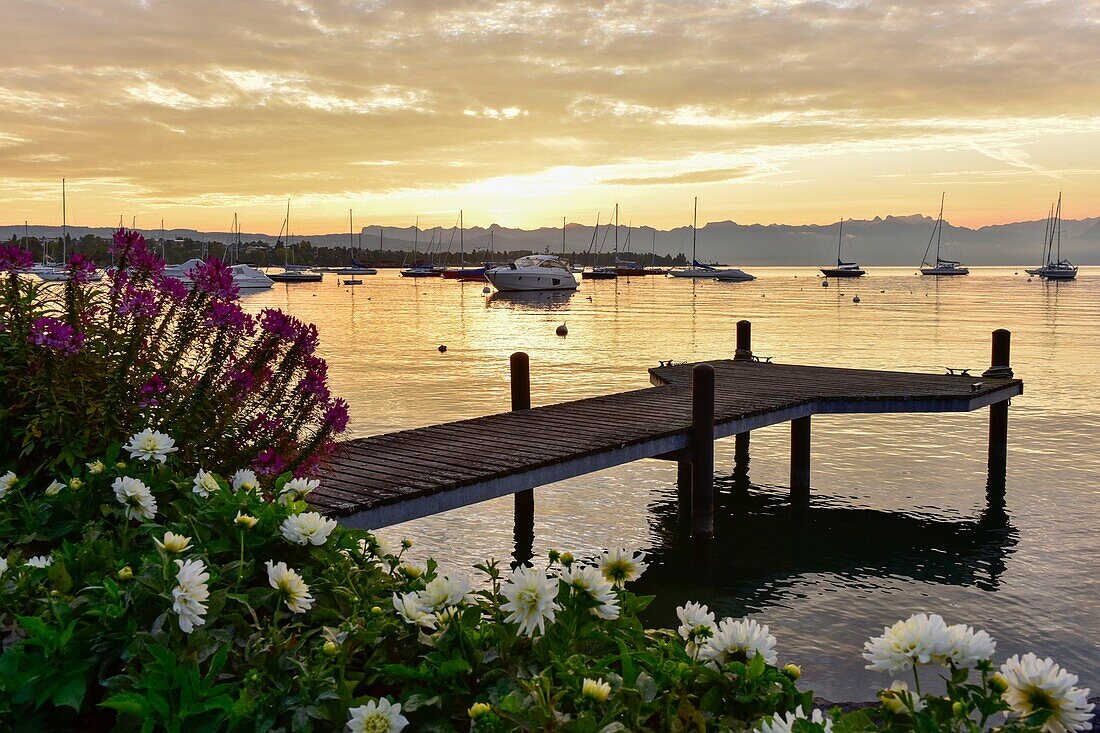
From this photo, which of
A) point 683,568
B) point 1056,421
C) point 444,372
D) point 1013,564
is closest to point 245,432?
point 683,568

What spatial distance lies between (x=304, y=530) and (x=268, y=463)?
92.2 inches

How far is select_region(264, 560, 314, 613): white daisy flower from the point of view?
10.3 feet

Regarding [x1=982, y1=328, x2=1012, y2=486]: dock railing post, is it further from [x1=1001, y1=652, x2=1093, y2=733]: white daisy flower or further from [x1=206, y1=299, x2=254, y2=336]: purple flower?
[x1=1001, y1=652, x2=1093, y2=733]: white daisy flower

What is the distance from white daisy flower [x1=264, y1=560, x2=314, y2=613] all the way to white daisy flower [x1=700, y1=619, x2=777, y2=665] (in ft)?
4.47

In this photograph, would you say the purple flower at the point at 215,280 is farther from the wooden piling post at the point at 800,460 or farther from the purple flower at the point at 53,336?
the wooden piling post at the point at 800,460

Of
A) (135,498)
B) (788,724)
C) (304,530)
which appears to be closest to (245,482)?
(135,498)

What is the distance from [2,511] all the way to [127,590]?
1.63 m

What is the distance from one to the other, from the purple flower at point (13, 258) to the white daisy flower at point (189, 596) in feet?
11.8

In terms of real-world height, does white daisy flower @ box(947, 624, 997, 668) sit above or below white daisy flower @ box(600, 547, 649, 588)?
above

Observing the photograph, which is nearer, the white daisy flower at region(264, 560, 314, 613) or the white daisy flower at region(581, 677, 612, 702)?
the white daisy flower at region(581, 677, 612, 702)

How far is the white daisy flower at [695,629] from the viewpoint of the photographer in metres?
2.81

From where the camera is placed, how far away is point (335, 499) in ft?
26.5

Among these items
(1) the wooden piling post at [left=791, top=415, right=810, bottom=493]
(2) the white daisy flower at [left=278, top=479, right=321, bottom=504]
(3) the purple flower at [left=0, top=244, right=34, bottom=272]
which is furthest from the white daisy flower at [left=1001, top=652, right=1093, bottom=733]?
(1) the wooden piling post at [left=791, top=415, right=810, bottom=493]

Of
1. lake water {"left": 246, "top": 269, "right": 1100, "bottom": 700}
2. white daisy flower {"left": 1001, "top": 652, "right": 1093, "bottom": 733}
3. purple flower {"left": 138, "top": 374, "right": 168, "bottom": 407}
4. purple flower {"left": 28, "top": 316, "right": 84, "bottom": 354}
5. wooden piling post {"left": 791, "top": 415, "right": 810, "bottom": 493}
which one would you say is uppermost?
purple flower {"left": 28, "top": 316, "right": 84, "bottom": 354}
